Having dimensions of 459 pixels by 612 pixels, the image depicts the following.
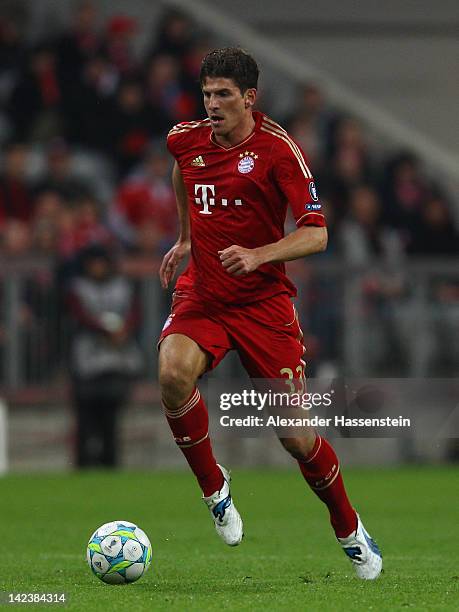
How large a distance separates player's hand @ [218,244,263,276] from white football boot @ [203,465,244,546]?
1073mm

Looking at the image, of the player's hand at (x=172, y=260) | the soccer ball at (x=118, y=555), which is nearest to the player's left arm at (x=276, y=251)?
the player's hand at (x=172, y=260)

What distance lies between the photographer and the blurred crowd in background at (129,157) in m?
15.4

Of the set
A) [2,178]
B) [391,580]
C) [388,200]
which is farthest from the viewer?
[388,200]

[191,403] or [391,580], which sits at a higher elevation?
[191,403]

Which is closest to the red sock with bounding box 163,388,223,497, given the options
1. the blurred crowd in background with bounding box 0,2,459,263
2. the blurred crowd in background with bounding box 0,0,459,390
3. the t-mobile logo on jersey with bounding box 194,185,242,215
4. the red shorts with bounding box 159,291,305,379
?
the red shorts with bounding box 159,291,305,379

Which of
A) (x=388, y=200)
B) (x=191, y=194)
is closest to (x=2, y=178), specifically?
(x=388, y=200)

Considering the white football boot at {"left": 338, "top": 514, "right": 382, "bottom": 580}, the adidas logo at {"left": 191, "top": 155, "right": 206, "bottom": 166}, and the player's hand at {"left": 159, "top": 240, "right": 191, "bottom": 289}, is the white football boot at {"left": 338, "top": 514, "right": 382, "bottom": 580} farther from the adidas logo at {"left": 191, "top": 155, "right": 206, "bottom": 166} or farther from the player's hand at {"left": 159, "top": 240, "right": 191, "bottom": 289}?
the adidas logo at {"left": 191, "top": 155, "right": 206, "bottom": 166}

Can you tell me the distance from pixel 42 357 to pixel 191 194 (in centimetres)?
791

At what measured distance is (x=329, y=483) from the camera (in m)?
6.71

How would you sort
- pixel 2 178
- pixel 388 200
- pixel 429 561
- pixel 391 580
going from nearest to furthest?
pixel 391 580, pixel 429 561, pixel 2 178, pixel 388 200

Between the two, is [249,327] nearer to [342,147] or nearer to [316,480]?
[316,480]

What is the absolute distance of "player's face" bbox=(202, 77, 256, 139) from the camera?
652 cm

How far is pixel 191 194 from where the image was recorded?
687 centimetres

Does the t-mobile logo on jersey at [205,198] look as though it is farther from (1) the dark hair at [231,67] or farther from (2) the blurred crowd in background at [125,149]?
(2) the blurred crowd in background at [125,149]
